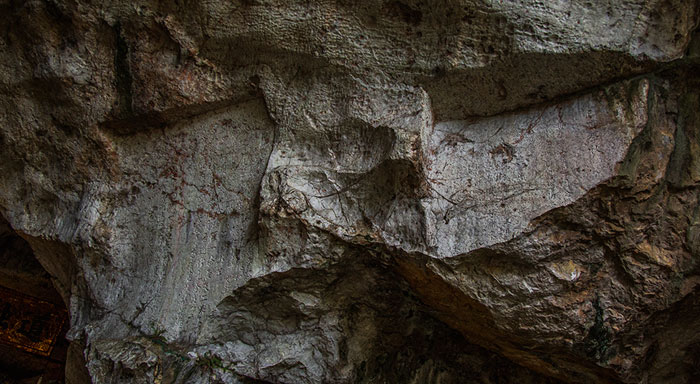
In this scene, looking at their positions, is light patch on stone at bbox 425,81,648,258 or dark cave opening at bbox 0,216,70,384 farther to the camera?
dark cave opening at bbox 0,216,70,384

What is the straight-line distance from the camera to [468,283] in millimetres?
1736

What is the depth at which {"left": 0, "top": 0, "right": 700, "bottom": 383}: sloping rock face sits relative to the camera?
5.46 feet

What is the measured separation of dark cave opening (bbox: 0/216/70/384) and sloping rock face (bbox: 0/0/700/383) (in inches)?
40.2

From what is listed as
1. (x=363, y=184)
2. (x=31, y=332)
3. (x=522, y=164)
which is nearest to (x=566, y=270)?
(x=522, y=164)

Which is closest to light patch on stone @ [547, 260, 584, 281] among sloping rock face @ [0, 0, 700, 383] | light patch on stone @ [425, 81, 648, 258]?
sloping rock face @ [0, 0, 700, 383]

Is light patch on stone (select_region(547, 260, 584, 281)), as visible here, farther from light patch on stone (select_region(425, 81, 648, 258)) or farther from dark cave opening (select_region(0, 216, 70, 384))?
dark cave opening (select_region(0, 216, 70, 384))

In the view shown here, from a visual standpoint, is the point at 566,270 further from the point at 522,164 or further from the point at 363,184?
the point at 363,184

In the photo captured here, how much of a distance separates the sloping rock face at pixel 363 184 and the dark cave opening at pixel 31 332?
1020 millimetres

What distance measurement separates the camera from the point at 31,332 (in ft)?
9.97

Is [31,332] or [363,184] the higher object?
[363,184]

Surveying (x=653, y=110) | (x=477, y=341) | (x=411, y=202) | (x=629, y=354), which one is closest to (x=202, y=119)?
(x=411, y=202)

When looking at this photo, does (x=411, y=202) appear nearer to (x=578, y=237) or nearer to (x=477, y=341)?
(x=578, y=237)

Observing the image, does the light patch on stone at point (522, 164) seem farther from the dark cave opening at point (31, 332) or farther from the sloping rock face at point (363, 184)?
the dark cave opening at point (31, 332)

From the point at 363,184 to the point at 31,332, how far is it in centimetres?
238
